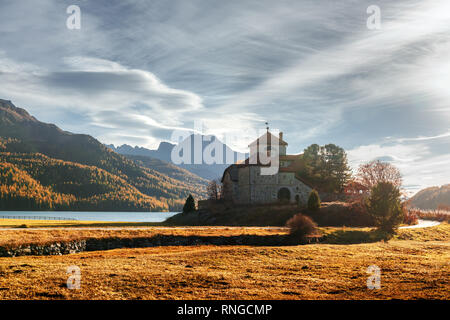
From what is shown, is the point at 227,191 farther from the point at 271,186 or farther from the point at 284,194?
the point at 284,194

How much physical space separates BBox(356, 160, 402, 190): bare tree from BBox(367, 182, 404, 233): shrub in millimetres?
14346

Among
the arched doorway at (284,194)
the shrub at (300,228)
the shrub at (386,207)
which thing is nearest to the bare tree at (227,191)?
the arched doorway at (284,194)

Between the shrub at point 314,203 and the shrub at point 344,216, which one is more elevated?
the shrub at point 314,203

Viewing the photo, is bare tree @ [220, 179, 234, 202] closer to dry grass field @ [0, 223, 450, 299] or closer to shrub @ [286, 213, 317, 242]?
shrub @ [286, 213, 317, 242]

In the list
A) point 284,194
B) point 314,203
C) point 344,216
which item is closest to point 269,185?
point 284,194

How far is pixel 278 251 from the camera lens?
2644 cm

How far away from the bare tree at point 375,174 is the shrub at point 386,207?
14.3m

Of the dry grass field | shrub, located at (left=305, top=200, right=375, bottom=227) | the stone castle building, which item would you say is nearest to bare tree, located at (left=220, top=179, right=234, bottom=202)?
the stone castle building

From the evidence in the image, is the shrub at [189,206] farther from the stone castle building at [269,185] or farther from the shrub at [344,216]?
the shrub at [344,216]

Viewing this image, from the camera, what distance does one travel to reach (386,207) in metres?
42.5

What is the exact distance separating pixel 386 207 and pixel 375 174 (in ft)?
65.0

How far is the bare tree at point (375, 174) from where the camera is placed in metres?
57.7

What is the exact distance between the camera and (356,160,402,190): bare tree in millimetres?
57653

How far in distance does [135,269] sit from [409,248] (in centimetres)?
2545
